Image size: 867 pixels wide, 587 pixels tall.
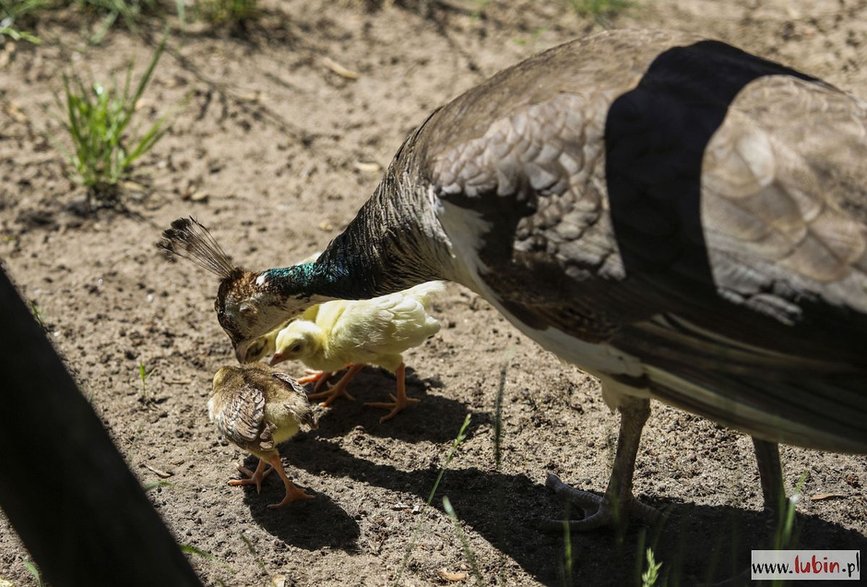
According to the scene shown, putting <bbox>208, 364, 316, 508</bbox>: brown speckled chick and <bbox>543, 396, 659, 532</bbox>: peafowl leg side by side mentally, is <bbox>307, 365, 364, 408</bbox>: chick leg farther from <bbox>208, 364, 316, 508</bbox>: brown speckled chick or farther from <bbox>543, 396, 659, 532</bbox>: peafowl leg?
<bbox>543, 396, 659, 532</bbox>: peafowl leg

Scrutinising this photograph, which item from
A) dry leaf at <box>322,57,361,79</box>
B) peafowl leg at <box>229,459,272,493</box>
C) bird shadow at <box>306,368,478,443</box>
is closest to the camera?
peafowl leg at <box>229,459,272,493</box>

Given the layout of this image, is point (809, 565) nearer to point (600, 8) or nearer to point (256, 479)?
point (256, 479)

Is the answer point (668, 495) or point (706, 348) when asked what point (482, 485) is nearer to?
point (668, 495)

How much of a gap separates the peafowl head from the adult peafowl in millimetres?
1041

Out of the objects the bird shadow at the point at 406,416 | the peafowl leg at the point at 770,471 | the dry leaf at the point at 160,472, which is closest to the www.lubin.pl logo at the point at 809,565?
the peafowl leg at the point at 770,471

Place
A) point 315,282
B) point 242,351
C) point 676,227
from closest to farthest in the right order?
point 676,227, point 315,282, point 242,351

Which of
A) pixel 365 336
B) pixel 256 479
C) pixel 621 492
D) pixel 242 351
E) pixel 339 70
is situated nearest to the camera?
pixel 621 492

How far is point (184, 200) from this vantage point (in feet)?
19.4

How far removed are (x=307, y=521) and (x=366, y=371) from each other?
3.96 ft

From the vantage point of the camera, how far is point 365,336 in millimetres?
4320

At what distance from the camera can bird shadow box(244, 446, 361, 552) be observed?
3838 mm

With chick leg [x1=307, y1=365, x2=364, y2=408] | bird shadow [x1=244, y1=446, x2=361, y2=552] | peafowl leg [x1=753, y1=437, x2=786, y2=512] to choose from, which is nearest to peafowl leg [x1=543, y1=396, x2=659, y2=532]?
peafowl leg [x1=753, y1=437, x2=786, y2=512]

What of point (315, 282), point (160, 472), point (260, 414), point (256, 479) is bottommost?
point (160, 472)

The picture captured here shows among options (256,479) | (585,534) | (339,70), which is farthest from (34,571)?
(339,70)
